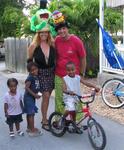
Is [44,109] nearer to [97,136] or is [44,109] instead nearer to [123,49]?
[97,136]

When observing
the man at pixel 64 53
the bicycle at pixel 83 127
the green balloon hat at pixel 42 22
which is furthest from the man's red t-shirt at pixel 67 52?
the bicycle at pixel 83 127

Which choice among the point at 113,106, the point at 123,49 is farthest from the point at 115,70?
the point at 113,106

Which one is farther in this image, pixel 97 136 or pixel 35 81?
pixel 35 81

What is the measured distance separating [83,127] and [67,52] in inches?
46.2

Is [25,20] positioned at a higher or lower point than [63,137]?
higher

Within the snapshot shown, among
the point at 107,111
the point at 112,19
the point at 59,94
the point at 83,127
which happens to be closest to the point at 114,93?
the point at 107,111

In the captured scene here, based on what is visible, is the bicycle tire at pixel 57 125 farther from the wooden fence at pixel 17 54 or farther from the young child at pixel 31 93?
the wooden fence at pixel 17 54

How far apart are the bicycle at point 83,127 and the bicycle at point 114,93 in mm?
2372

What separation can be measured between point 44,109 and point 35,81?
556mm

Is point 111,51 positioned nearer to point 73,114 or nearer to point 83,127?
point 73,114

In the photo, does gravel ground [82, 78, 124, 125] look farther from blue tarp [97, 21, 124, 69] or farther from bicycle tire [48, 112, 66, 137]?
bicycle tire [48, 112, 66, 137]

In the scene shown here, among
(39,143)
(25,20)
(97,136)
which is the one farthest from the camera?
(25,20)

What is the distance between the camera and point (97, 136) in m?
5.46

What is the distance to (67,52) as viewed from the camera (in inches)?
245
